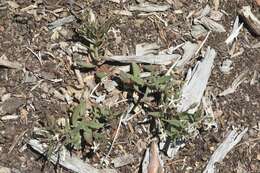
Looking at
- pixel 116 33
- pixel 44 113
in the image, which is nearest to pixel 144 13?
pixel 116 33

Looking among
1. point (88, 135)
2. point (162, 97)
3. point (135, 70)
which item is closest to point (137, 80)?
point (135, 70)

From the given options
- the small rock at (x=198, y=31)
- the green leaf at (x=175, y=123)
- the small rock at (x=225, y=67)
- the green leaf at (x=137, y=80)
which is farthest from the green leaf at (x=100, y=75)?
the small rock at (x=225, y=67)

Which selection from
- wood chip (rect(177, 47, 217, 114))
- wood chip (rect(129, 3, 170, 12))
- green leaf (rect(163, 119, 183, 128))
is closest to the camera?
green leaf (rect(163, 119, 183, 128))

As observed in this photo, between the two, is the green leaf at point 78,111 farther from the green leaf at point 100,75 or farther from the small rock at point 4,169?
the small rock at point 4,169

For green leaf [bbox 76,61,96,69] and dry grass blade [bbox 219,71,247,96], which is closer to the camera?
green leaf [bbox 76,61,96,69]

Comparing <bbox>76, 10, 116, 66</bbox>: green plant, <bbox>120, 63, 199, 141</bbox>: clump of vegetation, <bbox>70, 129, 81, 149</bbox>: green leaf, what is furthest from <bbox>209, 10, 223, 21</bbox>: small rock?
<bbox>70, 129, 81, 149</bbox>: green leaf

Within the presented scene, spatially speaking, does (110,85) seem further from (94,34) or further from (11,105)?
(11,105)

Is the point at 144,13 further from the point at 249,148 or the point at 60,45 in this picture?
the point at 249,148

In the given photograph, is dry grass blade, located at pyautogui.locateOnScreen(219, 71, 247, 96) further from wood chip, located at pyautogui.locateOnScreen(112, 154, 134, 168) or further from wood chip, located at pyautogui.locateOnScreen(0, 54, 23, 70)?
wood chip, located at pyautogui.locateOnScreen(0, 54, 23, 70)
